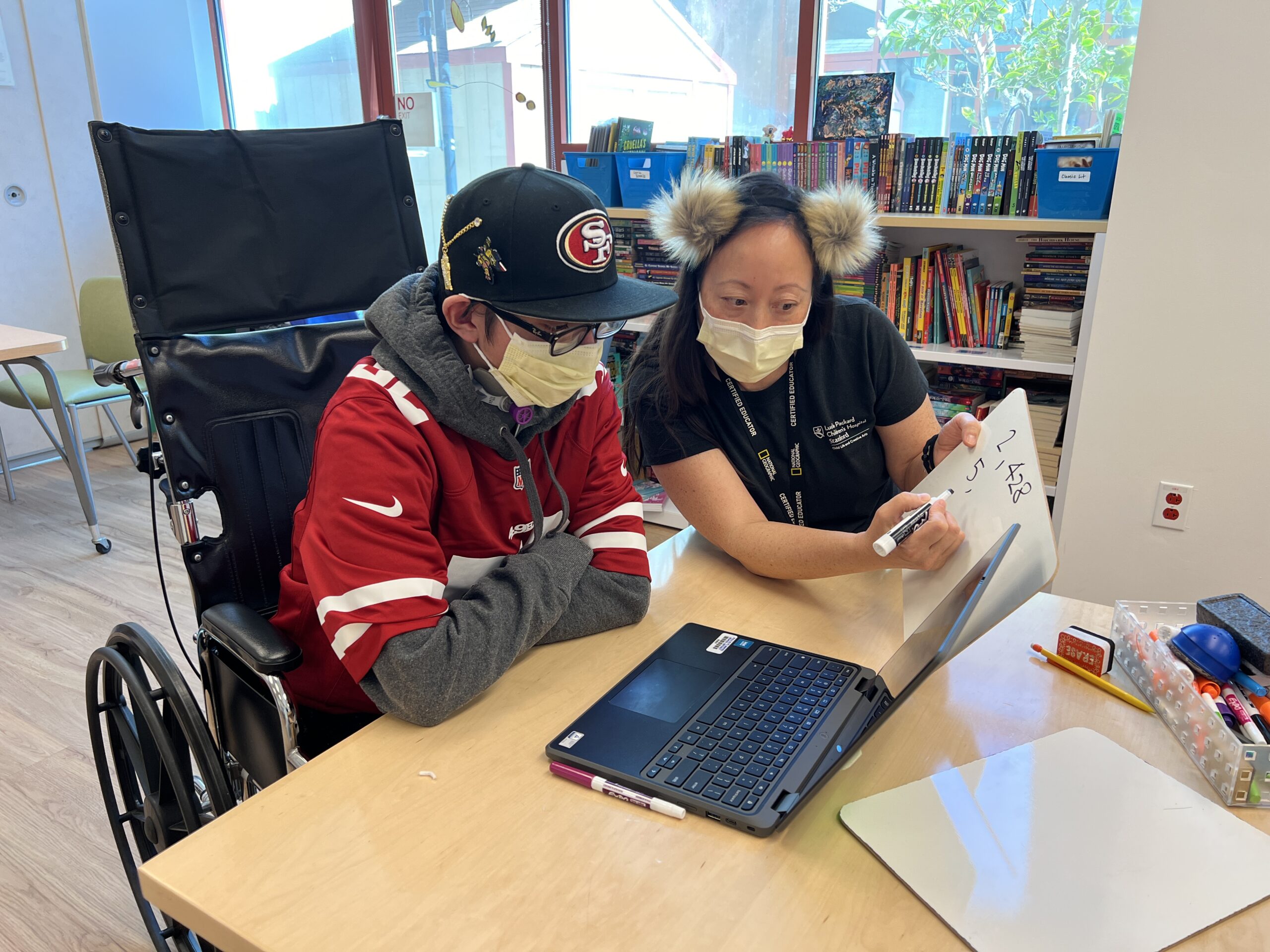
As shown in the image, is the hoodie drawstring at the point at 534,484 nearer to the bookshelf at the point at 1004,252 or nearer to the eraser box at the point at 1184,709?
the eraser box at the point at 1184,709

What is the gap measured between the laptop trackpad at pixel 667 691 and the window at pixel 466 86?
3.27m

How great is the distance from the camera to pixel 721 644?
1097mm

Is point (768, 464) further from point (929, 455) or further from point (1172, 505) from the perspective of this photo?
point (1172, 505)

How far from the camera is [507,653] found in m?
1.01

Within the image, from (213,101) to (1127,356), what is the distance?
4631 millimetres

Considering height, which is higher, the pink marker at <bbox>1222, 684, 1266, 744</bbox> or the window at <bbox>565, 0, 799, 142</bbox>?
the window at <bbox>565, 0, 799, 142</bbox>

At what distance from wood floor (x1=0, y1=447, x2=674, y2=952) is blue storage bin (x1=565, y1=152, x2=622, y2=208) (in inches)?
48.0

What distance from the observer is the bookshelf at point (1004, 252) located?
229 centimetres

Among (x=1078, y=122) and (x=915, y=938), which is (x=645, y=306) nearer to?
(x=915, y=938)

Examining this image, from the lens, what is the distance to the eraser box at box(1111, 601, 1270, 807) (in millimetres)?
826

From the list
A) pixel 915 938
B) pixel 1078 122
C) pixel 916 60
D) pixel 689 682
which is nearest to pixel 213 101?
pixel 916 60

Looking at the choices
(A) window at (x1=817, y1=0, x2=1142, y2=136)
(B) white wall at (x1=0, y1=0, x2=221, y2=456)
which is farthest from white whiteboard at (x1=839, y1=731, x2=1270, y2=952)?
(B) white wall at (x1=0, y1=0, x2=221, y2=456)

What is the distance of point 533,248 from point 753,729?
0.56 metres

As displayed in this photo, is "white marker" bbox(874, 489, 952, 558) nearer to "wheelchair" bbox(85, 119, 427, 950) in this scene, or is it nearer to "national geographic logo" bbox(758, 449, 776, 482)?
"national geographic logo" bbox(758, 449, 776, 482)
